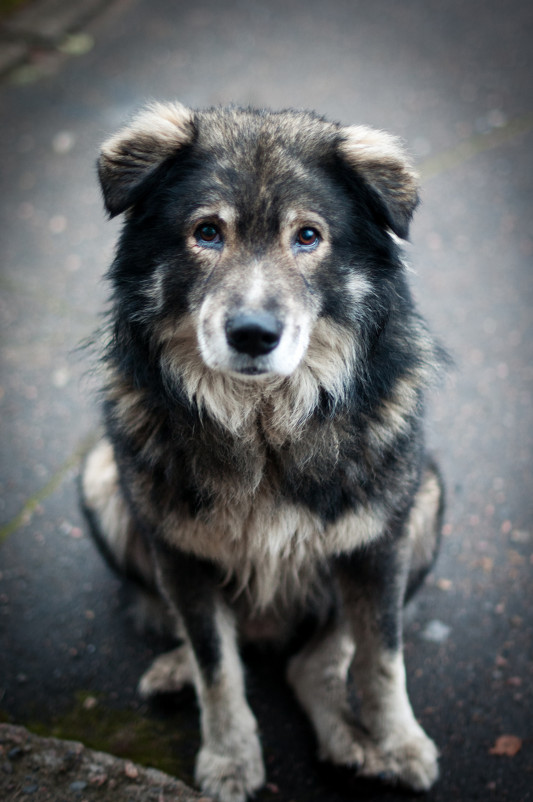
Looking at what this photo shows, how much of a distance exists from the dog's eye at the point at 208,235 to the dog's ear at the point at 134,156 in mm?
259

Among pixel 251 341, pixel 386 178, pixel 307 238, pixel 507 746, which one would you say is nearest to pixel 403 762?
pixel 507 746

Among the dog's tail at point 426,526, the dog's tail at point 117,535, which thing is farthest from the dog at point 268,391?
the dog's tail at point 117,535

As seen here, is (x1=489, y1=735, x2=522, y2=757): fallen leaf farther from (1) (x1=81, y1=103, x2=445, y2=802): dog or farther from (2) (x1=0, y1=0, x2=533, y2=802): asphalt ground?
(1) (x1=81, y1=103, x2=445, y2=802): dog

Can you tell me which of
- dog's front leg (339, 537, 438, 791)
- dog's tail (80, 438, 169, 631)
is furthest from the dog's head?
dog's tail (80, 438, 169, 631)

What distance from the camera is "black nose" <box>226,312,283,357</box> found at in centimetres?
201

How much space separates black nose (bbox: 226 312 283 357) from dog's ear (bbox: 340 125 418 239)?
1.90ft

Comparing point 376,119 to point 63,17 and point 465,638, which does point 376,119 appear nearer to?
point 63,17

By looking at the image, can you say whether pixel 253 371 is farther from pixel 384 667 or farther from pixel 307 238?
pixel 384 667

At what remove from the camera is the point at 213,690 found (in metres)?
2.61

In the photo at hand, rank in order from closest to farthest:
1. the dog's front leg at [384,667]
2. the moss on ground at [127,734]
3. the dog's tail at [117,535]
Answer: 1. the dog's front leg at [384,667]
2. the moss on ground at [127,734]
3. the dog's tail at [117,535]

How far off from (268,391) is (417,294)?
2826mm

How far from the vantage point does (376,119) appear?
19.0 feet

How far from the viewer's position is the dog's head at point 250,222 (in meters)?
2.14

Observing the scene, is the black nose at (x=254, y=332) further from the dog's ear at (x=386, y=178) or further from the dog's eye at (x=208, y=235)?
the dog's ear at (x=386, y=178)
